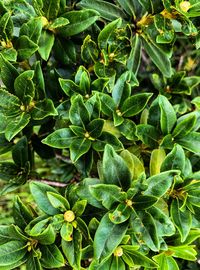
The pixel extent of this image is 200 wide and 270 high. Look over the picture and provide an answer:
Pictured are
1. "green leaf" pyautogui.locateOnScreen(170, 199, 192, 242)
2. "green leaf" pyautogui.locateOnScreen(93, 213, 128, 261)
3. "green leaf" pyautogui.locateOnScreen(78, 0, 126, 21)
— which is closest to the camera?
"green leaf" pyautogui.locateOnScreen(93, 213, 128, 261)

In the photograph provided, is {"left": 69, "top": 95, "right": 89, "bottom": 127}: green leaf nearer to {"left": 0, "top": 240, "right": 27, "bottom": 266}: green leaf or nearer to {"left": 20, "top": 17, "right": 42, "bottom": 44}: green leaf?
{"left": 20, "top": 17, "right": 42, "bottom": 44}: green leaf

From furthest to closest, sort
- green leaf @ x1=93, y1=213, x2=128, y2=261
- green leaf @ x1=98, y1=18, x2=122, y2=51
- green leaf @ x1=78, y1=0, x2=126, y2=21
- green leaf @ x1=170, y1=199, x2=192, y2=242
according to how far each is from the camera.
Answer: green leaf @ x1=78, y1=0, x2=126, y2=21 < green leaf @ x1=98, y1=18, x2=122, y2=51 < green leaf @ x1=170, y1=199, x2=192, y2=242 < green leaf @ x1=93, y1=213, x2=128, y2=261

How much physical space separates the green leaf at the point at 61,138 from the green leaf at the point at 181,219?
40 centimetres

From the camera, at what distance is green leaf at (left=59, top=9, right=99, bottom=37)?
1468 mm

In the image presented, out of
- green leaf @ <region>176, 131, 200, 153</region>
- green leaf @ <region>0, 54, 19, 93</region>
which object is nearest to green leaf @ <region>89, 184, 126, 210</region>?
green leaf @ <region>176, 131, 200, 153</region>

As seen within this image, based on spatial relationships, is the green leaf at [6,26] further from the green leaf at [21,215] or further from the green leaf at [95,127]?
the green leaf at [21,215]

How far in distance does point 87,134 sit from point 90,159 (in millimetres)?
94

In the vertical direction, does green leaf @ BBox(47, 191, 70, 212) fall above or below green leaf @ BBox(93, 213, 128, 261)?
above

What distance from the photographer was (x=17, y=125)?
4.76 feet

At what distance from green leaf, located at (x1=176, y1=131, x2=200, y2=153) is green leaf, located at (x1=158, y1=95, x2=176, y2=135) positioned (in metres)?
0.06

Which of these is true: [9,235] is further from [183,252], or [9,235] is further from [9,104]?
[183,252]

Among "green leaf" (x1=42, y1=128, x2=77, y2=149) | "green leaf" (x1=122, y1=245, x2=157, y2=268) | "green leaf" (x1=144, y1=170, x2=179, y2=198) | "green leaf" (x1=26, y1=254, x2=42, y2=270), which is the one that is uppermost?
"green leaf" (x1=42, y1=128, x2=77, y2=149)

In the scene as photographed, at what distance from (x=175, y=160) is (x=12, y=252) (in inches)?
22.9

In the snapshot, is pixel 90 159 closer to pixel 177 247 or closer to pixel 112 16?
pixel 177 247
